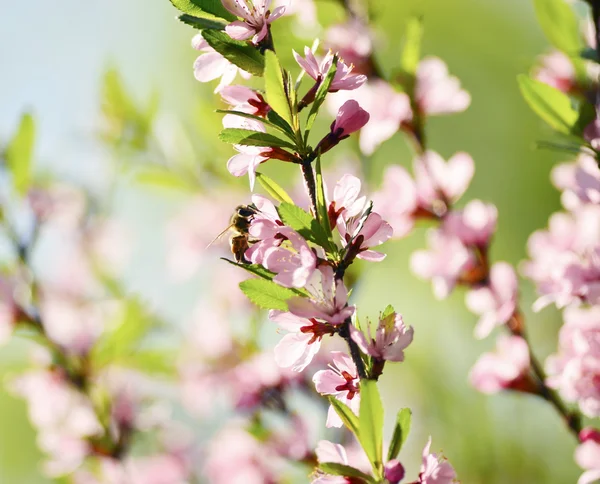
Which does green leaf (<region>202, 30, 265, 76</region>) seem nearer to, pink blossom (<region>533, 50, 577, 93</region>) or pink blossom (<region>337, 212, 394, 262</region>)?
pink blossom (<region>337, 212, 394, 262</region>)

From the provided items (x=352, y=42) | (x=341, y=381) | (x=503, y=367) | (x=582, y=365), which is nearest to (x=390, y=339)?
(x=341, y=381)

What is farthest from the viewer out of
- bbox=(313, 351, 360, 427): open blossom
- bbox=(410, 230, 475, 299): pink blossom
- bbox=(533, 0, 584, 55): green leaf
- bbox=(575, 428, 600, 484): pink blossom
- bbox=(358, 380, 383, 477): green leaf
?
bbox=(410, 230, 475, 299): pink blossom

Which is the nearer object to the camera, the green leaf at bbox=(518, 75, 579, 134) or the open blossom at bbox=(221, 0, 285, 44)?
the open blossom at bbox=(221, 0, 285, 44)

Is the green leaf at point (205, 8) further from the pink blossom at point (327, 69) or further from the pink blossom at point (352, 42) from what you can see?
the pink blossom at point (352, 42)

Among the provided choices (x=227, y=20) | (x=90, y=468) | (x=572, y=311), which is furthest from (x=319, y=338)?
(x=90, y=468)

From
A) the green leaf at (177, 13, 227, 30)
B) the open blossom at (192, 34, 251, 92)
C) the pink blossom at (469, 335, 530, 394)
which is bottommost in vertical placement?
the pink blossom at (469, 335, 530, 394)

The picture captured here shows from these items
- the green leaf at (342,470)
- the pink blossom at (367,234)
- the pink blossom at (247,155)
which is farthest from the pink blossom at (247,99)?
the green leaf at (342,470)

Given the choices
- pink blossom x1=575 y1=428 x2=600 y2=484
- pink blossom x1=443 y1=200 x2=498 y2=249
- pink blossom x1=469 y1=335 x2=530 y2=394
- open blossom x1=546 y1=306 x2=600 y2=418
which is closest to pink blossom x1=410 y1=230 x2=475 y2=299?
pink blossom x1=443 y1=200 x2=498 y2=249
